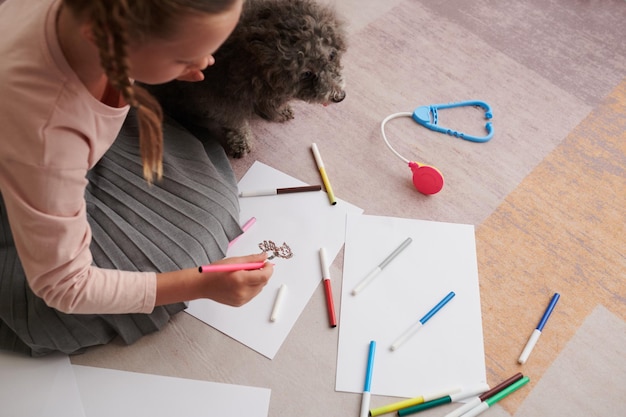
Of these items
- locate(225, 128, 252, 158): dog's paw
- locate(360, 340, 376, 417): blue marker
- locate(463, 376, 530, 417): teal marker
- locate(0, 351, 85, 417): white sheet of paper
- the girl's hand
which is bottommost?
locate(463, 376, 530, 417): teal marker

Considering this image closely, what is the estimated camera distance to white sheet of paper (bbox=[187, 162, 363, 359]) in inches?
38.9

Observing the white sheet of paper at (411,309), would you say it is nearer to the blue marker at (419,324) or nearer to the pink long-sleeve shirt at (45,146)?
the blue marker at (419,324)

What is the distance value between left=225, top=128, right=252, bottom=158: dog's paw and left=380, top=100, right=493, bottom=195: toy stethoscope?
0.32m

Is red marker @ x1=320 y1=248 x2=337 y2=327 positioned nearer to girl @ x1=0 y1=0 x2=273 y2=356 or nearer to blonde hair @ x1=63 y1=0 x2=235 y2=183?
girl @ x1=0 y1=0 x2=273 y2=356

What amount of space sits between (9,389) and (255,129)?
0.72 meters

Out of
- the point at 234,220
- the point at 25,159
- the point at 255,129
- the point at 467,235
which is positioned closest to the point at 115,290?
the point at 25,159

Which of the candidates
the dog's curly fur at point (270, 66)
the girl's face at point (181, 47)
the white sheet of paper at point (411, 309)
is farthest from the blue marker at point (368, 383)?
the girl's face at point (181, 47)

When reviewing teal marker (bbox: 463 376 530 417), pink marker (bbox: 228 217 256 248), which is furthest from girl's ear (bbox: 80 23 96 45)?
teal marker (bbox: 463 376 530 417)

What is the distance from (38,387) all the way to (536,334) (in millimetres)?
894

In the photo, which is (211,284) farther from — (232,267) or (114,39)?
(114,39)

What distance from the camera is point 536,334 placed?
1.00 m

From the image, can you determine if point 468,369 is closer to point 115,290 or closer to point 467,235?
point 467,235

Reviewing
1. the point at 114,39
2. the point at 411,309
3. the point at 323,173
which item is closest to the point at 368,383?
the point at 411,309

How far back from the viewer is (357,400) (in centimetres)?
93
